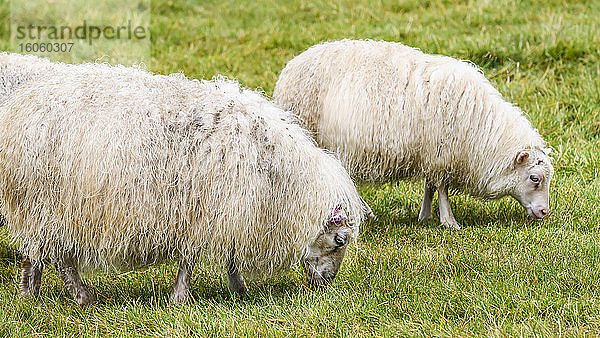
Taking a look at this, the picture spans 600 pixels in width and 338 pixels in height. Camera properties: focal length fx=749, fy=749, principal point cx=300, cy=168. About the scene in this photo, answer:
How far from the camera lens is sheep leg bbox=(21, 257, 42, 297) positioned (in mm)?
4682

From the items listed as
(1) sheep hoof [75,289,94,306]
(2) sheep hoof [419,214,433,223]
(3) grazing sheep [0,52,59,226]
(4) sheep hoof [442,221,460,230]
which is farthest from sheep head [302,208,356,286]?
(2) sheep hoof [419,214,433,223]

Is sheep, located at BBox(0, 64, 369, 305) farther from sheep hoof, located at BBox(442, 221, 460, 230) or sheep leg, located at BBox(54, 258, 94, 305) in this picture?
sheep hoof, located at BBox(442, 221, 460, 230)

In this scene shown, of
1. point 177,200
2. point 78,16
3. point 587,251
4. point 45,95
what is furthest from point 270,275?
point 78,16

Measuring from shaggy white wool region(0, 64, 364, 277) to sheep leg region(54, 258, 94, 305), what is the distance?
11 cm

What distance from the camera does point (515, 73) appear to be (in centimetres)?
948

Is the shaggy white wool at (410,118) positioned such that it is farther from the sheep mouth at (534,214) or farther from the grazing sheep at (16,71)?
the grazing sheep at (16,71)

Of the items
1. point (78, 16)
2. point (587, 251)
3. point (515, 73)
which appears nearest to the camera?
point (587, 251)

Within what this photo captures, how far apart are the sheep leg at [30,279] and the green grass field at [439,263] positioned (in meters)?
0.08

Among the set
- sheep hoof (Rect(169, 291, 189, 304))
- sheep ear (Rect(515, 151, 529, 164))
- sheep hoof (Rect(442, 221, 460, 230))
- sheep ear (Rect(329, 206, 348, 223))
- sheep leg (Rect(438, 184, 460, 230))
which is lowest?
sheep hoof (Rect(442, 221, 460, 230))

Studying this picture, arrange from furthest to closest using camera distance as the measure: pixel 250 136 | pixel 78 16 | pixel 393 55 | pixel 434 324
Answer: pixel 78 16 < pixel 393 55 < pixel 250 136 < pixel 434 324

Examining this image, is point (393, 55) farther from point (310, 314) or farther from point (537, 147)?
point (310, 314)

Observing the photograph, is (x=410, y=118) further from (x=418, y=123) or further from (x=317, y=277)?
(x=317, y=277)

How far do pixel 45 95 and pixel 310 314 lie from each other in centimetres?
187

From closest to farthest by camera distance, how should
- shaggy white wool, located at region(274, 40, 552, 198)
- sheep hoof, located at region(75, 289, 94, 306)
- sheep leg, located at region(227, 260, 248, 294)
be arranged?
1. sheep hoof, located at region(75, 289, 94, 306)
2. sheep leg, located at region(227, 260, 248, 294)
3. shaggy white wool, located at region(274, 40, 552, 198)
